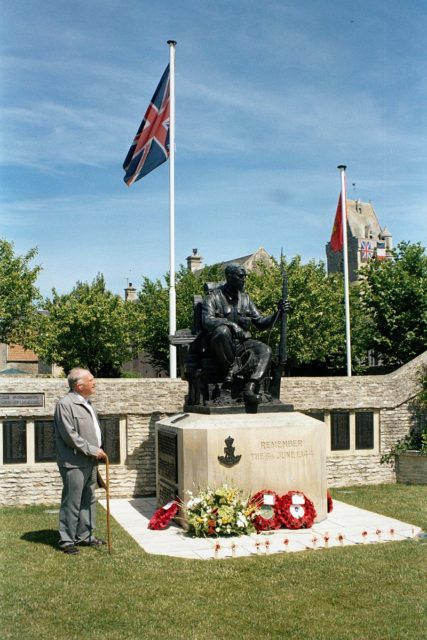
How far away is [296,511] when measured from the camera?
9.84 m

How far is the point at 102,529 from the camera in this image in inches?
387

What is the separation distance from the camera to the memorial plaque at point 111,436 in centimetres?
1312

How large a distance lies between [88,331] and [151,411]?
24.3 metres

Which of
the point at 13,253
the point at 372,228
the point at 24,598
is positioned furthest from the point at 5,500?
the point at 372,228

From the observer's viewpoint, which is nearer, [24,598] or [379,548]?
[24,598]

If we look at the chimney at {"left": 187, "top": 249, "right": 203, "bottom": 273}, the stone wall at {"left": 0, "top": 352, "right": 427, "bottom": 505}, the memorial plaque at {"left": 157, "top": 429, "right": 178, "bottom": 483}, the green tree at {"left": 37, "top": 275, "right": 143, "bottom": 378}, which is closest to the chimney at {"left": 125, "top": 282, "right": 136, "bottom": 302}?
the chimney at {"left": 187, "top": 249, "right": 203, "bottom": 273}

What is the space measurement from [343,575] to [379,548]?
1386mm

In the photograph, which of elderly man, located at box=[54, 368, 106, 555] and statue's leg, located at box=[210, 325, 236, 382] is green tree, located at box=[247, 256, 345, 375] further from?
elderly man, located at box=[54, 368, 106, 555]

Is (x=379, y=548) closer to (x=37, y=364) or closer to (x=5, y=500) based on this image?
(x=5, y=500)

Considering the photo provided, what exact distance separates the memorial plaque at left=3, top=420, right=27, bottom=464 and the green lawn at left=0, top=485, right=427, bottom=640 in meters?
3.45

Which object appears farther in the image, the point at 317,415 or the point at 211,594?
the point at 317,415

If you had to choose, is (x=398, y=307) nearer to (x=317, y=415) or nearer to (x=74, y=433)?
(x=317, y=415)

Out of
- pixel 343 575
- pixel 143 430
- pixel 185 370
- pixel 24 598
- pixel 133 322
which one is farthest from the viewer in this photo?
pixel 133 322

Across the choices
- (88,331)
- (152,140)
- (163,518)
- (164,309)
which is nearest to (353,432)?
(163,518)
